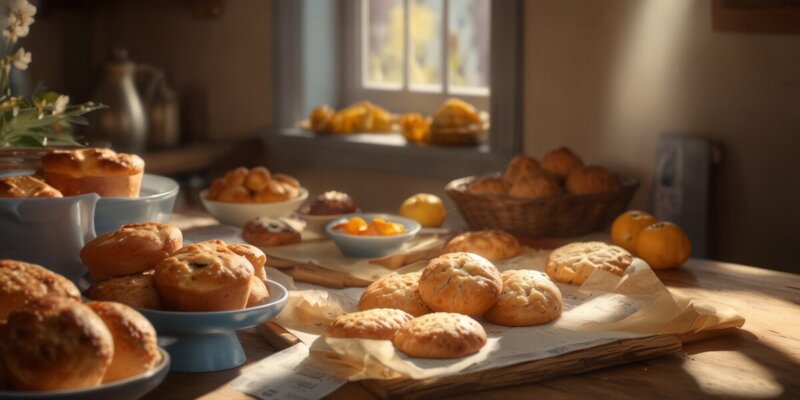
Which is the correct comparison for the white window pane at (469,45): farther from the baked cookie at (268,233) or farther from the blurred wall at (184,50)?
the baked cookie at (268,233)

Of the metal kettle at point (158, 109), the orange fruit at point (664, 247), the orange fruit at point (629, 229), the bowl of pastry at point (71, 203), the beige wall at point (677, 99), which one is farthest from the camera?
the metal kettle at point (158, 109)

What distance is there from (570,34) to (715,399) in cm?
221

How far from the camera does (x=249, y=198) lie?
2578mm

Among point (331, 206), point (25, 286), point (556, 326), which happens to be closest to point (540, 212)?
point (331, 206)

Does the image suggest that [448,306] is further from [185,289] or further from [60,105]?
[60,105]

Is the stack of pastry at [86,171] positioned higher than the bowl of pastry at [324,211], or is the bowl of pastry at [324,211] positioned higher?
the stack of pastry at [86,171]

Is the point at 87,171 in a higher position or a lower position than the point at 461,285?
higher

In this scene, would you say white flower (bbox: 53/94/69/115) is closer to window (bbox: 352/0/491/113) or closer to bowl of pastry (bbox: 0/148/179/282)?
bowl of pastry (bbox: 0/148/179/282)

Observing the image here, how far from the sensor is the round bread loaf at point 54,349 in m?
1.19

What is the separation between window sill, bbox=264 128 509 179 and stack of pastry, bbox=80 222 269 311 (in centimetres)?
211

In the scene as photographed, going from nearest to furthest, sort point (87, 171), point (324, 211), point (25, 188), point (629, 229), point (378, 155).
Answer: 1. point (25, 188)
2. point (87, 171)
3. point (629, 229)
4. point (324, 211)
5. point (378, 155)

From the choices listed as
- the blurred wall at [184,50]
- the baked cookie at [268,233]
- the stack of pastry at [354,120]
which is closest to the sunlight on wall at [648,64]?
the stack of pastry at [354,120]

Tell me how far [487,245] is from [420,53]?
81.5 inches

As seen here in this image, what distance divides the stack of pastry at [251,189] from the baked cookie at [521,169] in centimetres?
54
